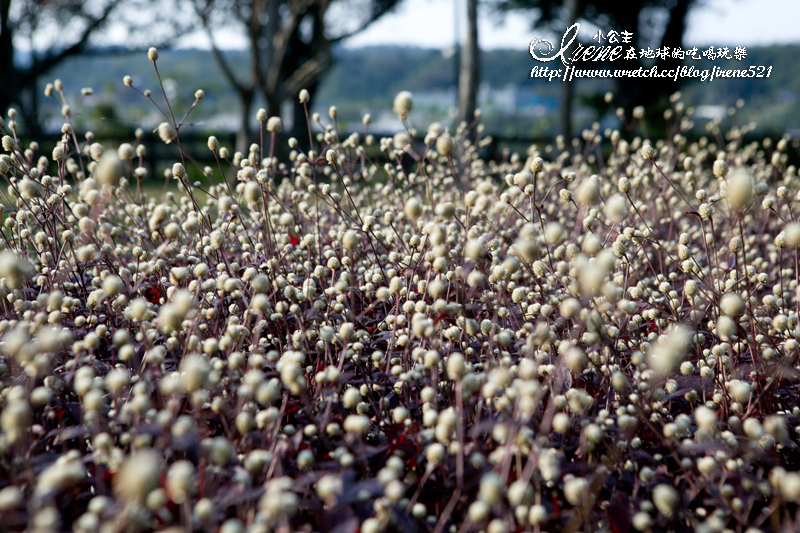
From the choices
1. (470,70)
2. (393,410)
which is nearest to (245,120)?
(470,70)

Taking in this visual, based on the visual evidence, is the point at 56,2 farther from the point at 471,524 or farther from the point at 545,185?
the point at 471,524

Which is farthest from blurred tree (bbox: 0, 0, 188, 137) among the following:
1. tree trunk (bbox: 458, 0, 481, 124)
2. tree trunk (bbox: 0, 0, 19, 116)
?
tree trunk (bbox: 458, 0, 481, 124)

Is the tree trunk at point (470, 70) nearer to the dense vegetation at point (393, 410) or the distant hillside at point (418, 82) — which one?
the dense vegetation at point (393, 410)

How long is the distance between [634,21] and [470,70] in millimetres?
12843

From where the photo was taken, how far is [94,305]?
1816 mm

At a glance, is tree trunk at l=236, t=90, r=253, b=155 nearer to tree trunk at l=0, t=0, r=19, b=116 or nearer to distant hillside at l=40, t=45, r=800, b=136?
tree trunk at l=0, t=0, r=19, b=116

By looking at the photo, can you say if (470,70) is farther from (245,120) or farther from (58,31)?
(58,31)

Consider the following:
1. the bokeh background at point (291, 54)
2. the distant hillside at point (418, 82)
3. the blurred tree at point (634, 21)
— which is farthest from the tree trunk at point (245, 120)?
the distant hillside at point (418, 82)

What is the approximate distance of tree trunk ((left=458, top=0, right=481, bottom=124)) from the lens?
8727mm

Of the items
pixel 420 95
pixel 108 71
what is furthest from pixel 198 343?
pixel 420 95

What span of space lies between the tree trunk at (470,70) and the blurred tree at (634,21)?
10636 mm

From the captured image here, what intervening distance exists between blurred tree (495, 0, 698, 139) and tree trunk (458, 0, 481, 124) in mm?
10636

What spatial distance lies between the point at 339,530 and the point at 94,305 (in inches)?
49.4

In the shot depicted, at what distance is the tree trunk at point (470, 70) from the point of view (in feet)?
28.6
